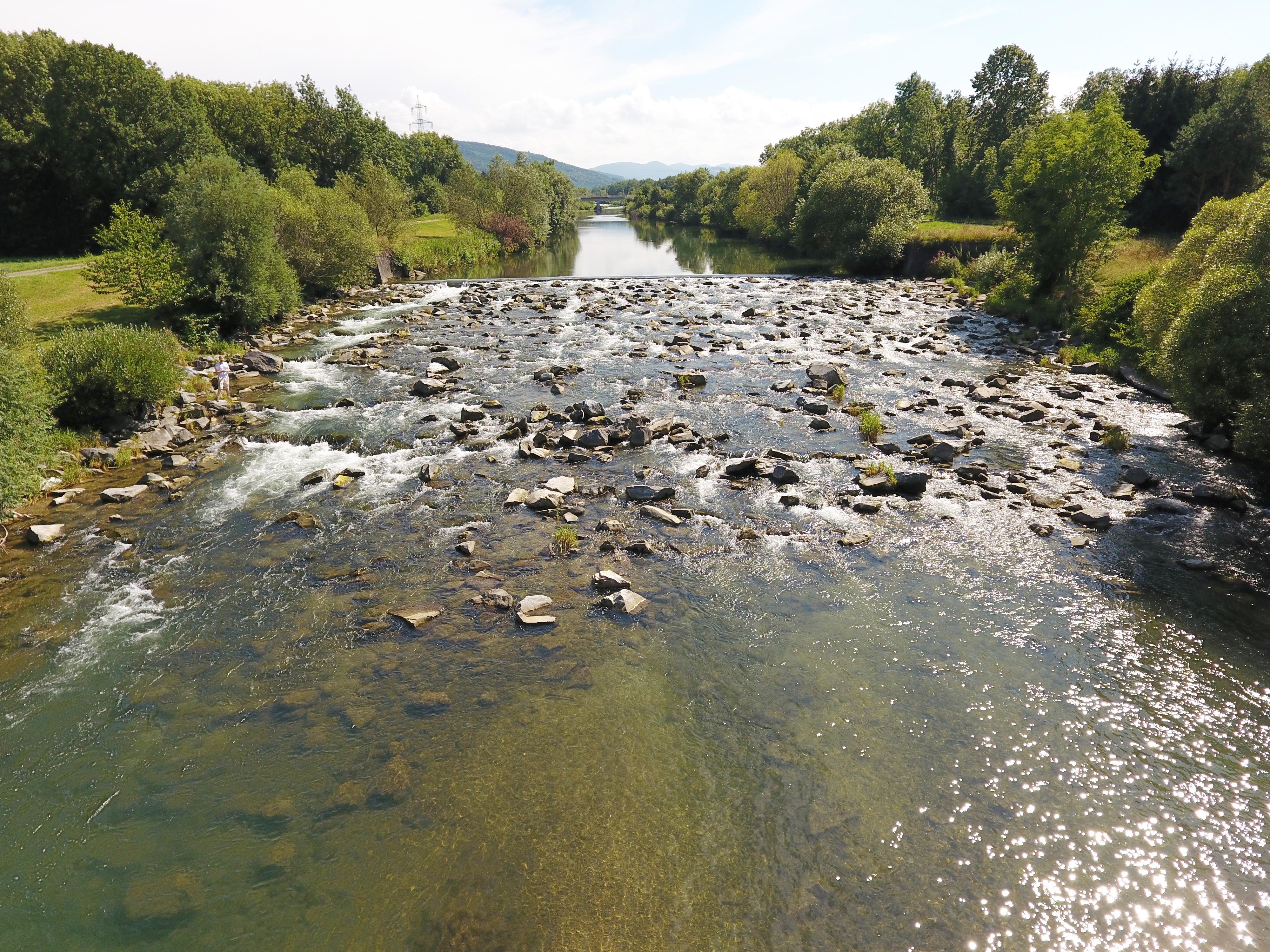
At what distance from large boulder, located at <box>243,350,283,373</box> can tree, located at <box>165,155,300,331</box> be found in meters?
5.04

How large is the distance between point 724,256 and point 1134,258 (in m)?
56.0

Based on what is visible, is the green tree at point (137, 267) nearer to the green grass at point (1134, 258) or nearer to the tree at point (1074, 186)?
the tree at point (1074, 186)

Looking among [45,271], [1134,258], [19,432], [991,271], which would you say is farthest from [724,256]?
[19,432]

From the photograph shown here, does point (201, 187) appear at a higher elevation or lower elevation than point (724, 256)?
higher

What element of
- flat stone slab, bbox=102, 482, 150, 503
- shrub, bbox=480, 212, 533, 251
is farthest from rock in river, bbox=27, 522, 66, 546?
shrub, bbox=480, 212, 533, 251

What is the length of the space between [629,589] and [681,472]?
7111 mm

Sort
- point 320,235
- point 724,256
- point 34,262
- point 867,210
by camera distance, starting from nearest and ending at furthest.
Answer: point 320,235, point 34,262, point 867,210, point 724,256

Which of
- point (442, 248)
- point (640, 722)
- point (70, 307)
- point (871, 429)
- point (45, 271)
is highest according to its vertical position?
point (442, 248)

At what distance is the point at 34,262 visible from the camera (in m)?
48.8

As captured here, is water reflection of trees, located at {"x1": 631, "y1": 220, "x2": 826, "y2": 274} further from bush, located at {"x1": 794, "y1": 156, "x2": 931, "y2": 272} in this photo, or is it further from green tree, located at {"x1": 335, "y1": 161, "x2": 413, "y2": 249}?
green tree, located at {"x1": 335, "y1": 161, "x2": 413, "y2": 249}

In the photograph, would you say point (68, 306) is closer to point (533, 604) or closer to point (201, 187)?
point (201, 187)

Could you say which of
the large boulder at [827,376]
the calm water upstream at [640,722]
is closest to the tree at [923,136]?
the large boulder at [827,376]

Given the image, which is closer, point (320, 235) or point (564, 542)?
point (564, 542)

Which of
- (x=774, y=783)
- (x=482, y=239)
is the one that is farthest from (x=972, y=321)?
(x=482, y=239)
